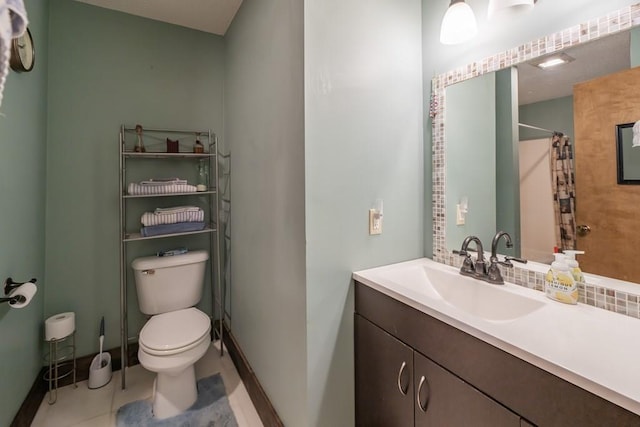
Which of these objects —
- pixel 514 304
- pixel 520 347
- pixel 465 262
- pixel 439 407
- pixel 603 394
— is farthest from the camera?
pixel 465 262

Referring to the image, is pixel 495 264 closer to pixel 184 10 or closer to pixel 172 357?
pixel 172 357

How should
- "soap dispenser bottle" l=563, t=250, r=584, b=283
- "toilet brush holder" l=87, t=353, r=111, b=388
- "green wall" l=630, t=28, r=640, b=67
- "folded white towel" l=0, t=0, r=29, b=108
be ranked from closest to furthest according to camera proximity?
1. "folded white towel" l=0, t=0, r=29, b=108
2. "green wall" l=630, t=28, r=640, b=67
3. "soap dispenser bottle" l=563, t=250, r=584, b=283
4. "toilet brush holder" l=87, t=353, r=111, b=388

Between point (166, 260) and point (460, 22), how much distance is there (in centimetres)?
212

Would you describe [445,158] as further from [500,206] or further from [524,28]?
[524,28]

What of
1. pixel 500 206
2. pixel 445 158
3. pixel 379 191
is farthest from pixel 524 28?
pixel 379 191

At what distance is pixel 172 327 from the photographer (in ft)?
5.75

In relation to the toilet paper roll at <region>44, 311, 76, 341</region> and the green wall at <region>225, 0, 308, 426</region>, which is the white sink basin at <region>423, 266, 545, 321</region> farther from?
the toilet paper roll at <region>44, 311, 76, 341</region>

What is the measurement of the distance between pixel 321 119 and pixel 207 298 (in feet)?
6.04

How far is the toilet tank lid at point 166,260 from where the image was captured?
193 centimetres

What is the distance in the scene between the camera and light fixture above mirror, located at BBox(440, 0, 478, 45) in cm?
122

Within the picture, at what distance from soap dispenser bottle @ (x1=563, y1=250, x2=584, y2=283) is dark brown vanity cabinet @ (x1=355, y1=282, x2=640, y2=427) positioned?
20.0 inches

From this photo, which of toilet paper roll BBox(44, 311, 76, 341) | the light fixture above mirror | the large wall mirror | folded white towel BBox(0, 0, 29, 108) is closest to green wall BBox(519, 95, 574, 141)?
the large wall mirror

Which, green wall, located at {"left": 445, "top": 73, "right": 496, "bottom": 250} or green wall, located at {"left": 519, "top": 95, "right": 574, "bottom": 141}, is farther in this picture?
green wall, located at {"left": 445, "top": 73, "right": 496, "bottom": 250}

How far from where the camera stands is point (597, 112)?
40.2 inches
